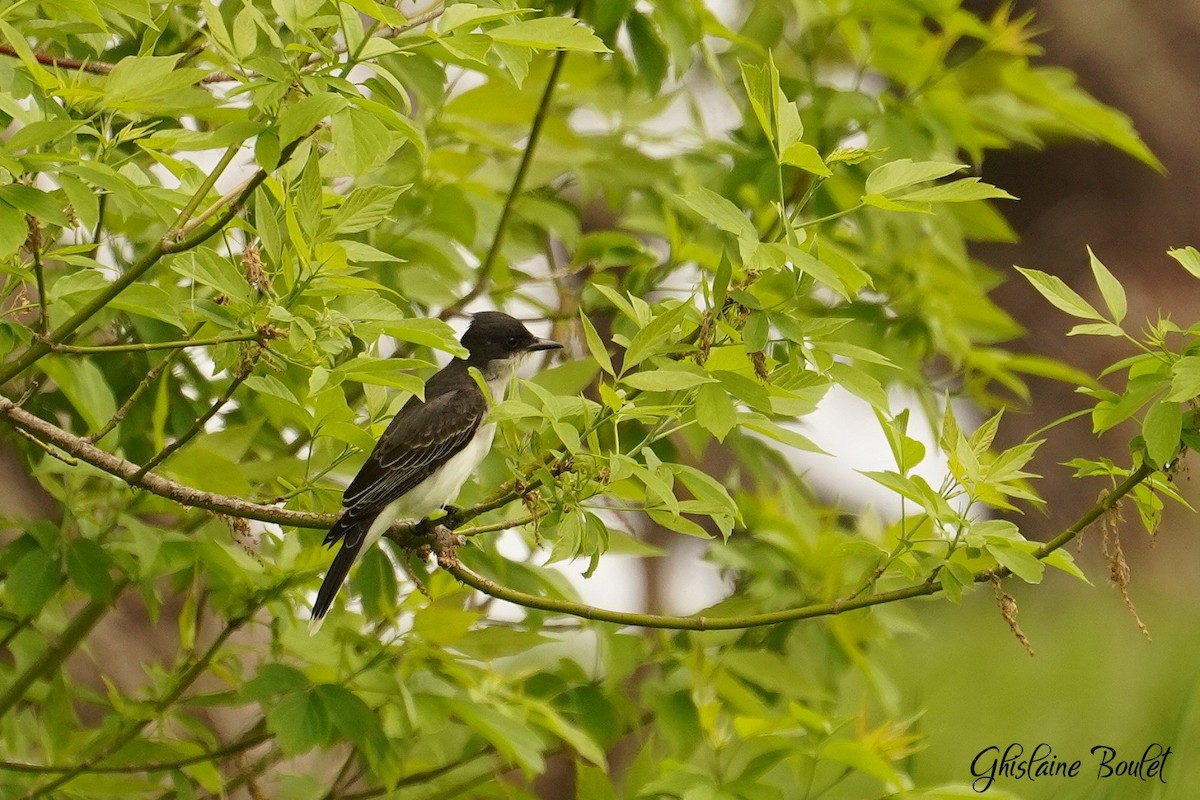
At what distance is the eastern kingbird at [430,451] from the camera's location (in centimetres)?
348

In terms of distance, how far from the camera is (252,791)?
3529 mm

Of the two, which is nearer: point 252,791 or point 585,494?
point 585,494

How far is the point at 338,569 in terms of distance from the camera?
3438 mm

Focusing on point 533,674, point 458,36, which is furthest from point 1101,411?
point 533,674

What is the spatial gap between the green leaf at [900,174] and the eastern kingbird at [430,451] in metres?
1.45

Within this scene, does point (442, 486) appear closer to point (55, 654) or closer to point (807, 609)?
point (55, 654)

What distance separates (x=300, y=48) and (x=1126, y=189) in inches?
317

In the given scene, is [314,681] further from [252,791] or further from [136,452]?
[136,452]

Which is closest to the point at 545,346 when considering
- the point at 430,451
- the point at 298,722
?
the point at 430,451

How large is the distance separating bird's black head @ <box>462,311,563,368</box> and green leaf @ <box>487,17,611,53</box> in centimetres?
226

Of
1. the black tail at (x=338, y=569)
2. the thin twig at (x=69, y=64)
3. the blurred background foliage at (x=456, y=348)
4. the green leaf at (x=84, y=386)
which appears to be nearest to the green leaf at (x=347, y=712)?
the blurred background foliage at (x=456, y=348)

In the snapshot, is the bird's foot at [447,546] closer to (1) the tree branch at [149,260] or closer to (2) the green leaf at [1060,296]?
(1) the tree branch at [149,260]

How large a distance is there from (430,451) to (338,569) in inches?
30.8

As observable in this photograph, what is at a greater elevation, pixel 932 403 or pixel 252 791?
pixel 932 403
